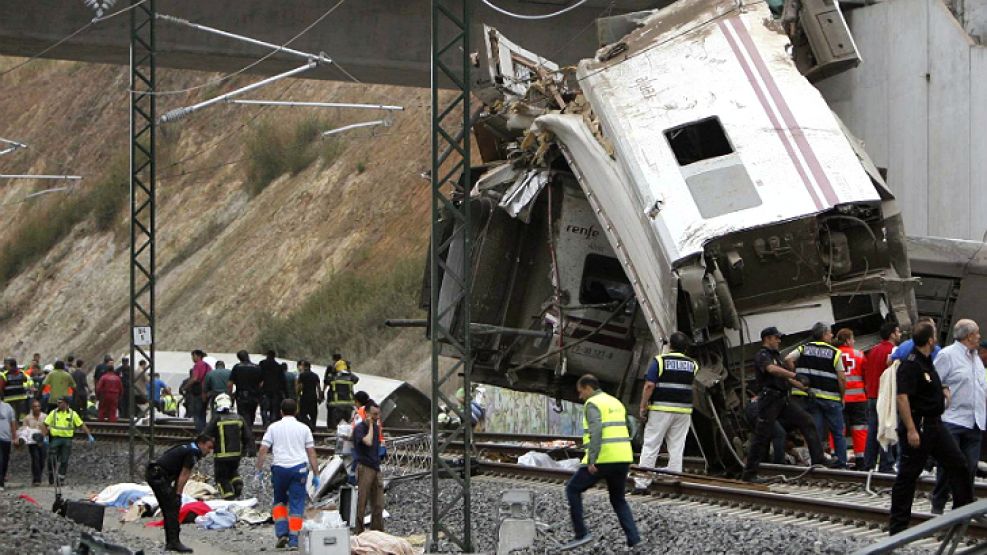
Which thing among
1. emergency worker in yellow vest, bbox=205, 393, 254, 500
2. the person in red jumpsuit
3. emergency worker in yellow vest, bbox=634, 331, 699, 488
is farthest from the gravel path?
the person in red jumpsuit

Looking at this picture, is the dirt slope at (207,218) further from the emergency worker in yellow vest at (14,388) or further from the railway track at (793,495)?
the railway track at (793,495)

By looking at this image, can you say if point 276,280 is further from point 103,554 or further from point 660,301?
point 103,554

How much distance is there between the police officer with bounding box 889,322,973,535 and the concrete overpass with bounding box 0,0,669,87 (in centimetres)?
1753

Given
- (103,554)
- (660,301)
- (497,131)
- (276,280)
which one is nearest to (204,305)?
(276,280)

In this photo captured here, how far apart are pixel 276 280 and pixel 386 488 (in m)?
34.2

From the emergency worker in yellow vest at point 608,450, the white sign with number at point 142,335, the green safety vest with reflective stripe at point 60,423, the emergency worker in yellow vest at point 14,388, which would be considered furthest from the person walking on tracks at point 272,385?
the emergency worker in yellow vest at point 608,450

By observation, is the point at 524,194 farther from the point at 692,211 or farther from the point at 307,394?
the point at 307,394

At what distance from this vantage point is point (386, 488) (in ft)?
56.8

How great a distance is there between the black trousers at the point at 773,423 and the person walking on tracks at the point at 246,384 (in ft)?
38.1

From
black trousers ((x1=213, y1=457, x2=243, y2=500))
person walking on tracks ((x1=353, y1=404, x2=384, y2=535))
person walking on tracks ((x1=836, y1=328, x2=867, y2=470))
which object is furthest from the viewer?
black trousers ((x1=213, y1=457, x2=243, y2=500))

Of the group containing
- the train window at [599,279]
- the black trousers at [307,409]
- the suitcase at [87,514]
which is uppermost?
the train window at [599,279]

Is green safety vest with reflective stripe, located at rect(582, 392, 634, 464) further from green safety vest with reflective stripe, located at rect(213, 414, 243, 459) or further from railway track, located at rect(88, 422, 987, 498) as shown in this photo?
green safety vest with reflective stripe, located at rect(213, 414, 243, 459)

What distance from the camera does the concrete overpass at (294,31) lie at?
83.7ft

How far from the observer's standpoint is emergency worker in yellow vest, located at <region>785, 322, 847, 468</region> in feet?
51.5
